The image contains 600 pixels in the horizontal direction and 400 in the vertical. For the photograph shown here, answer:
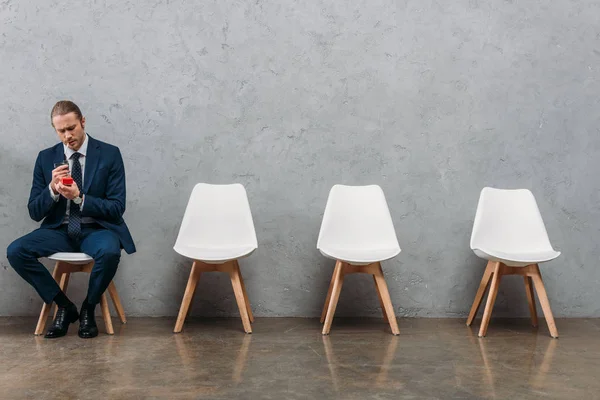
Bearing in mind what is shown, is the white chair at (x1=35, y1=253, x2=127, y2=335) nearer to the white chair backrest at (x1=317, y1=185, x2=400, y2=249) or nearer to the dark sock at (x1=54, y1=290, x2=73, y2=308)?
the dark sock at (x1=54, y1=290, x2=73, y2=308)

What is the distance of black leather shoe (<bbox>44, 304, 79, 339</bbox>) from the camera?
11.7 ft

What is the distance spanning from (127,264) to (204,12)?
1752mm

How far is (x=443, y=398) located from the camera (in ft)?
8.18

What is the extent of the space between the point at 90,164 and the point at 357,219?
1.66 metres

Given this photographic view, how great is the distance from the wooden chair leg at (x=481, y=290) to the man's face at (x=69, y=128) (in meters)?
2.58

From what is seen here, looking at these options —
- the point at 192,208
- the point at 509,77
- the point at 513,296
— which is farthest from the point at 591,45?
the point at 192,208

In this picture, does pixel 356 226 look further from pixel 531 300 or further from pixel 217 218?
pixel 531 300

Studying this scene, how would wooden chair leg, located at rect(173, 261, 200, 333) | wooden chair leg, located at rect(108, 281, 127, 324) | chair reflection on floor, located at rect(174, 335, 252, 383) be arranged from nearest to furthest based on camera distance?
1. chair reflection on floor, located at rect(174, 335, 252, 383)
2. wooden chair leg, located at rect(173, 261, 200, 333)
3. wooden chair leg, located at rect(108, 281, 127, 324)

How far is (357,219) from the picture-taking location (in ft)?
13.7

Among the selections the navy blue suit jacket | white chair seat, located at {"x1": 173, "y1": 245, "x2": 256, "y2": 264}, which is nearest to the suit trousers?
the navy blue suit jacket

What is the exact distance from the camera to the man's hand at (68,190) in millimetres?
3533

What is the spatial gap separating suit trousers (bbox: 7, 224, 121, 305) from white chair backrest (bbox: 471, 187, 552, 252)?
219cm

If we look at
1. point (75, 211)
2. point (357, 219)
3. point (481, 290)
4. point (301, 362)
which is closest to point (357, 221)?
point (357, 219)

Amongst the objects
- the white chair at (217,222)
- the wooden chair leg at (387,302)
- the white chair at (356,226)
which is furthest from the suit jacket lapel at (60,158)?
the wooden chair leg at (387,302)
